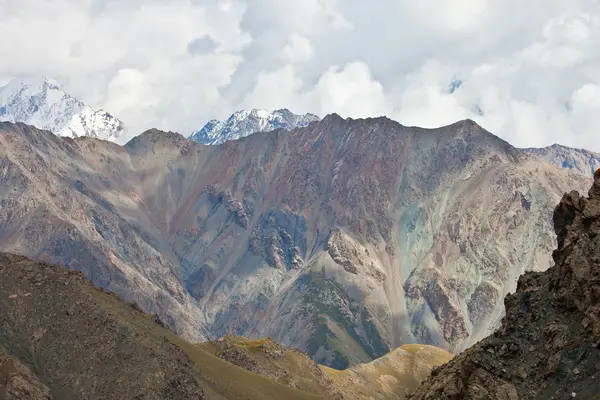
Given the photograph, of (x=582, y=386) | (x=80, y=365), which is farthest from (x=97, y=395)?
(x=582, y=386)

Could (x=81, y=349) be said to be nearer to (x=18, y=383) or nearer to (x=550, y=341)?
(x=18, y=383)

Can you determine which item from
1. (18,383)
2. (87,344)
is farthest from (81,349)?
(18,383)

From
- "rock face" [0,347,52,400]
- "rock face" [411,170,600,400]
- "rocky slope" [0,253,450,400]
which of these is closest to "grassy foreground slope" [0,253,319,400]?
"rocky slope" [0,253,450,400]

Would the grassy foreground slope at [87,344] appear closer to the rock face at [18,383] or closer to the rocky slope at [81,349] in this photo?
the rocky slope at [81,349]

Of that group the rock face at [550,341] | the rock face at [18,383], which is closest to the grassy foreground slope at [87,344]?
the rock face at [18,383]

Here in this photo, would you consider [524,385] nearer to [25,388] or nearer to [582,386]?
[582,386]

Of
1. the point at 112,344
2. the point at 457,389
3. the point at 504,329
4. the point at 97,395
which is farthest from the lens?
the point at 112,344
